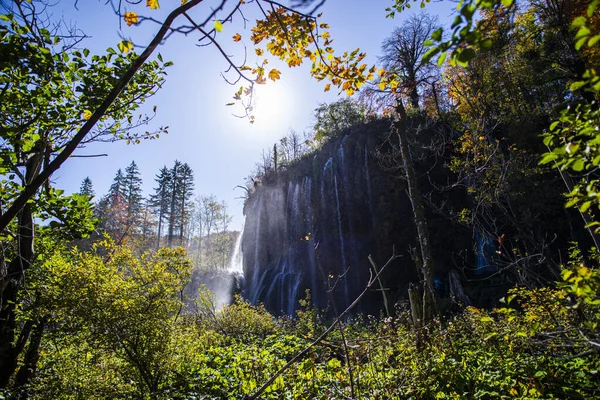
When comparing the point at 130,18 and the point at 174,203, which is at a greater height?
the point at 174,203

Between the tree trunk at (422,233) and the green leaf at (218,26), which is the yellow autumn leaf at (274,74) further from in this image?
the tree trunk at (422,233)

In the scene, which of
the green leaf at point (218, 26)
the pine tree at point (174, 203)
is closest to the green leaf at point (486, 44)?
the green leaf at point (218, 26)

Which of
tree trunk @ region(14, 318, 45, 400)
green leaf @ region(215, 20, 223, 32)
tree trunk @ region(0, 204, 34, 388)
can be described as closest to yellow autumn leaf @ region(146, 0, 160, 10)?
green leaf @ region(215, 20, 223, 32)

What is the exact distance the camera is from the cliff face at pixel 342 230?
53.1 ft

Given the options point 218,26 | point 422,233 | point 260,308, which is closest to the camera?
point 218,26

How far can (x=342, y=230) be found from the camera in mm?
18406

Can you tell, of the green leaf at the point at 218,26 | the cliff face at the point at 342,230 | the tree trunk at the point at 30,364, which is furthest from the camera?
the cliff face at the point at 342,230

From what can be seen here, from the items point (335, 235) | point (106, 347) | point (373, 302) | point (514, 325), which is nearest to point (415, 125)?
point (335, 235)

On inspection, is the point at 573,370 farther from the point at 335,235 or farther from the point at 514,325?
the point at 335,235

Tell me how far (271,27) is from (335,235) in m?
17.2

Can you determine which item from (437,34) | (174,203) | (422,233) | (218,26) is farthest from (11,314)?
(174,203)

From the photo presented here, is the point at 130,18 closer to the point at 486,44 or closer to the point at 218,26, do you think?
the point at 218,26

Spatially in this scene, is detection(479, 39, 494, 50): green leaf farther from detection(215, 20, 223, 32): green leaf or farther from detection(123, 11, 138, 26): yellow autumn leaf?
detection(123, 11, 138, 26): yellow autumn leaf

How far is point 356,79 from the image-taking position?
8.07 feet
